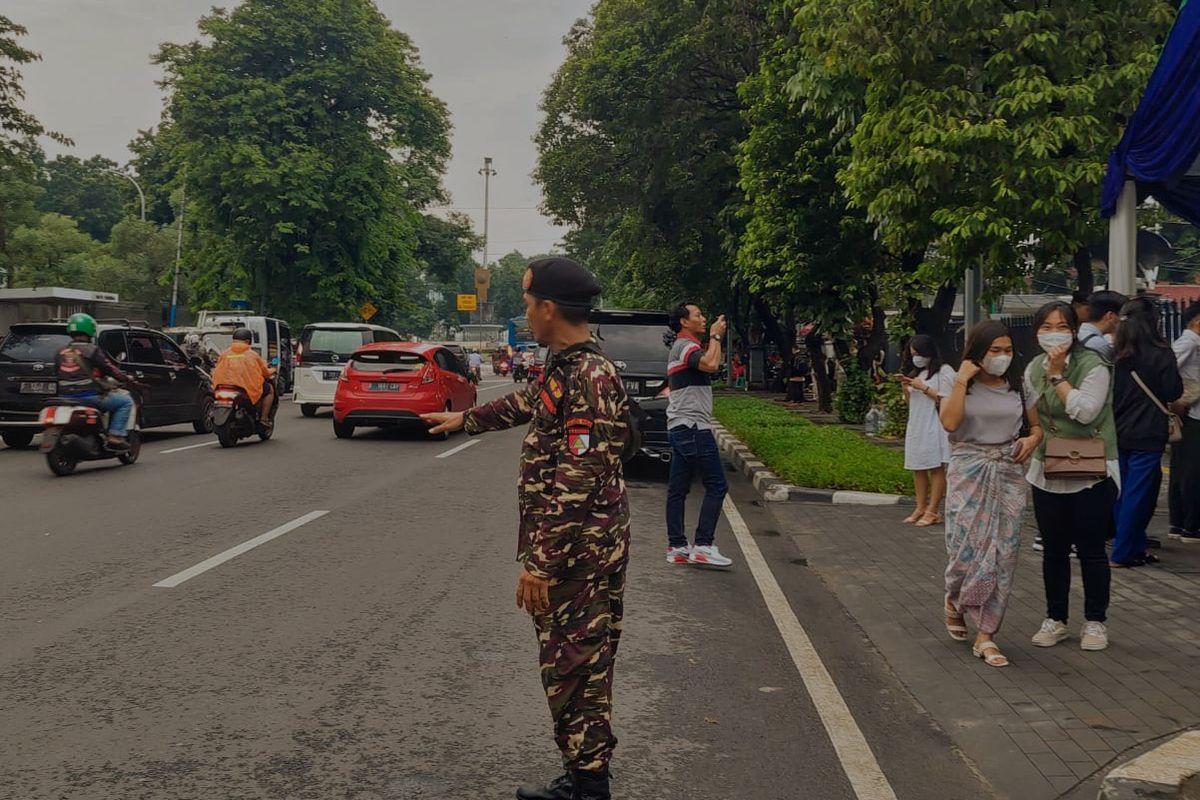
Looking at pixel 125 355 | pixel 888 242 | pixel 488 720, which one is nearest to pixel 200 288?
pixel 125 355

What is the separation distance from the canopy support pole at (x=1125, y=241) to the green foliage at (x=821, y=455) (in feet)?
9.67

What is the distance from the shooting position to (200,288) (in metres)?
42.6

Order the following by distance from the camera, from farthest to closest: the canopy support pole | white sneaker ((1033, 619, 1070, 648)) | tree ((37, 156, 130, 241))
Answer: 1. tree ((37, 156, 130, 241))
2. the canopy support pole
3. white sneaker ((1033, 619, 1070, 648))

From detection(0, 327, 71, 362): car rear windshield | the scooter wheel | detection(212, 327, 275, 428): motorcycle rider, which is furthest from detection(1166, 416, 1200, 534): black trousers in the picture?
detection(0, 327, 71, 362): car rear windshield

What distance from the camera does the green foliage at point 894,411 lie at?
18.1 metres

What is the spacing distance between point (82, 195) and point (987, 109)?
295 ft

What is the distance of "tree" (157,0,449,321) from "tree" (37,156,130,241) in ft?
174

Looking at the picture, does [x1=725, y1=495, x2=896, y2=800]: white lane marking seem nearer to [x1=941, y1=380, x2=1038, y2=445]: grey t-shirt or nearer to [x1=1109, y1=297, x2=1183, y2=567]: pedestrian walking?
[x1=941, y1=380, x2=1038, y2=445]: grey t-shirt

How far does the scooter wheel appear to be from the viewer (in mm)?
12797

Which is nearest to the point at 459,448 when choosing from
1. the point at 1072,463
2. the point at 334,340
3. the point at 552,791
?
the point at 334,340

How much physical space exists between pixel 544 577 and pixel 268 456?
40.6ft

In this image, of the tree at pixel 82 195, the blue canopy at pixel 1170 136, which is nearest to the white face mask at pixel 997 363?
the blue canopy at pixel 1170 136

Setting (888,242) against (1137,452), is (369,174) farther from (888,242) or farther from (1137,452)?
(1137,452)

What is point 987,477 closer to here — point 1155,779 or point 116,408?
point 1155,779
